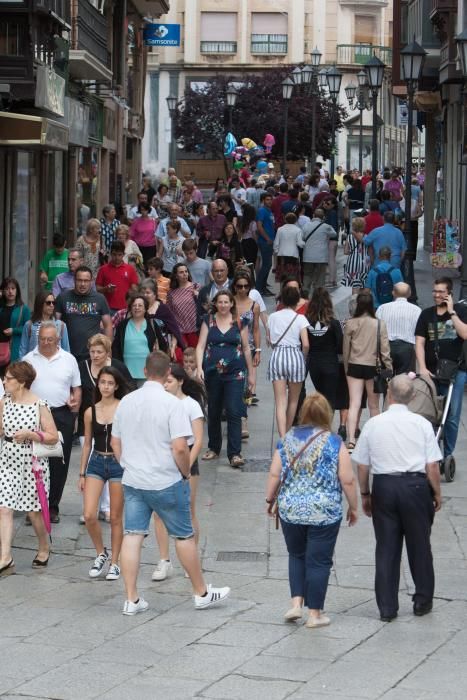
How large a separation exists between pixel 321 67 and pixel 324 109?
8.90 m

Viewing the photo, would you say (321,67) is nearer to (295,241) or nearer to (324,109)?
(324,109)

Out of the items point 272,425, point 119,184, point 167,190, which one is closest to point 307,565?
point 272,425

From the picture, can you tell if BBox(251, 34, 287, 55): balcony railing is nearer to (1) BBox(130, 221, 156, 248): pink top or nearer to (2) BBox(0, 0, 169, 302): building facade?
(2) BBox(0, 0, 169, 302): building facade

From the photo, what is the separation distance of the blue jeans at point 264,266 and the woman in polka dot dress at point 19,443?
616 inches

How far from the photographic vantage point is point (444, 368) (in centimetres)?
1345

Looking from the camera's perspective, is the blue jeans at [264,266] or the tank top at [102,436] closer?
the tank top at [102,436]

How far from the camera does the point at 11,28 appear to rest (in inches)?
789

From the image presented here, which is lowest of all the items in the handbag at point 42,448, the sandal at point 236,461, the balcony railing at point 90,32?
the sandal at point 236,461

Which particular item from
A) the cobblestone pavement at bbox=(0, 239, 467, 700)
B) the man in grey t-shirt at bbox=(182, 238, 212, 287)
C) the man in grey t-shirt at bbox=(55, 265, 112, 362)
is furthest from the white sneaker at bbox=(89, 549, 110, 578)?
the man in grey t-shirt at bbox=(182, 238, 212, 287)

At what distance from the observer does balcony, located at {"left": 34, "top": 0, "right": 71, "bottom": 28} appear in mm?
20172

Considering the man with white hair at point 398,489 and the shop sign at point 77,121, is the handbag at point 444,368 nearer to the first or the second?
the man with white hair at point 398,489

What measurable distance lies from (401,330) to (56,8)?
29.4ft

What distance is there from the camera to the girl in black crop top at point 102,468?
10.6 m

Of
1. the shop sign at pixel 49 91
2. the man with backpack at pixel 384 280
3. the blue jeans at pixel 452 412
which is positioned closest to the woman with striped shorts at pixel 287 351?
the blue jeans at pixel 452 412
